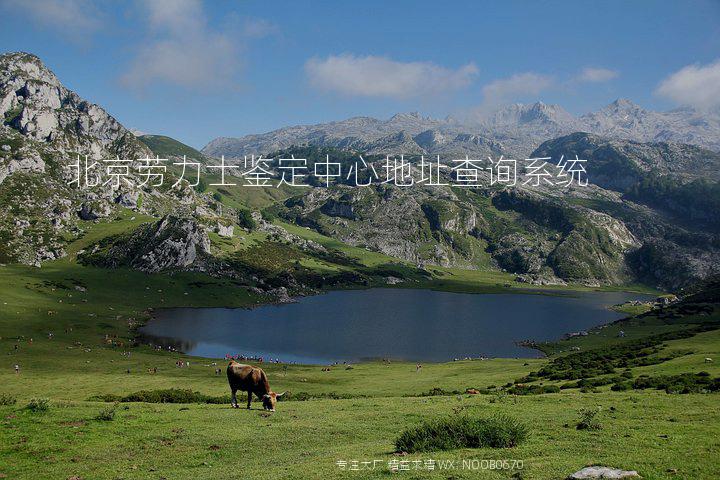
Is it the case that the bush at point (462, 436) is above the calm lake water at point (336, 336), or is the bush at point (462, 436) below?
above

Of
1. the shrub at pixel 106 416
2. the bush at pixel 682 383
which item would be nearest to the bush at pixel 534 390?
the bush at pixel 682 383

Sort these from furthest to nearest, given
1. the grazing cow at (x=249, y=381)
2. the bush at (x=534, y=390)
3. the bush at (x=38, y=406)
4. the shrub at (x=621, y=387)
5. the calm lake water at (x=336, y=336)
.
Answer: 1. the calm lake water at (x=336, y=336)
2. the bush at (x=534, y=390)
3. the shrub at (x=621, y=387)
4. the grazing cow at (x=249, y=381)
5. the bush at (x=38, y=406)

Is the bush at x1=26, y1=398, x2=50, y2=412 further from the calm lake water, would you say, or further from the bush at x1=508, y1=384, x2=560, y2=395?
the calm lake water

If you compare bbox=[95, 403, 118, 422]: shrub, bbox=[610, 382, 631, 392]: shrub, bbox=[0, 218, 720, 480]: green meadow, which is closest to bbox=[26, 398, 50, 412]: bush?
bbox=[0, 218, 720, 480]: green meadow

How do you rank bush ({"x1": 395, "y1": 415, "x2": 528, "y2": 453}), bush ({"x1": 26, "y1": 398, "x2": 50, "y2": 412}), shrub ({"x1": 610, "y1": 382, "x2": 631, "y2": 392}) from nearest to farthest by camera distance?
1. bush ({"x1": 395, "y1": 415, "x2": 528, "y2": 453})
2. bush ({"x1": 26, "y1": 398, "x2": 50, "y2": 412})
3. shrub ({"x1": 610, "y1": 382, "x2": 631, "y2": 392})

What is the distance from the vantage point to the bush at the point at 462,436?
20.7 m

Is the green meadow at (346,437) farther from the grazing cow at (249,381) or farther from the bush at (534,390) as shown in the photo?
the bush at (534,390)

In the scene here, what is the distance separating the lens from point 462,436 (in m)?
21.1

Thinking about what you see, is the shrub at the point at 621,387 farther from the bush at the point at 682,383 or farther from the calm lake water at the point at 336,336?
the calm lake water at the point at 336,336

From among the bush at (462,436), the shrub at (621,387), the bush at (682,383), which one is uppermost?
the bush at (462,436)

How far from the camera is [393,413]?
110 feet

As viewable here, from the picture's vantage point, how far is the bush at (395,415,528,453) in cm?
2073

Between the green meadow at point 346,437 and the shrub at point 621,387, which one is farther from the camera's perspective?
the shrub at point 621,387

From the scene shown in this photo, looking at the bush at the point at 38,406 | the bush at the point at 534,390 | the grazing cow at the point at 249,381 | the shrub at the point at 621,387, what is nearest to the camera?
the bush at the point at 38,406
